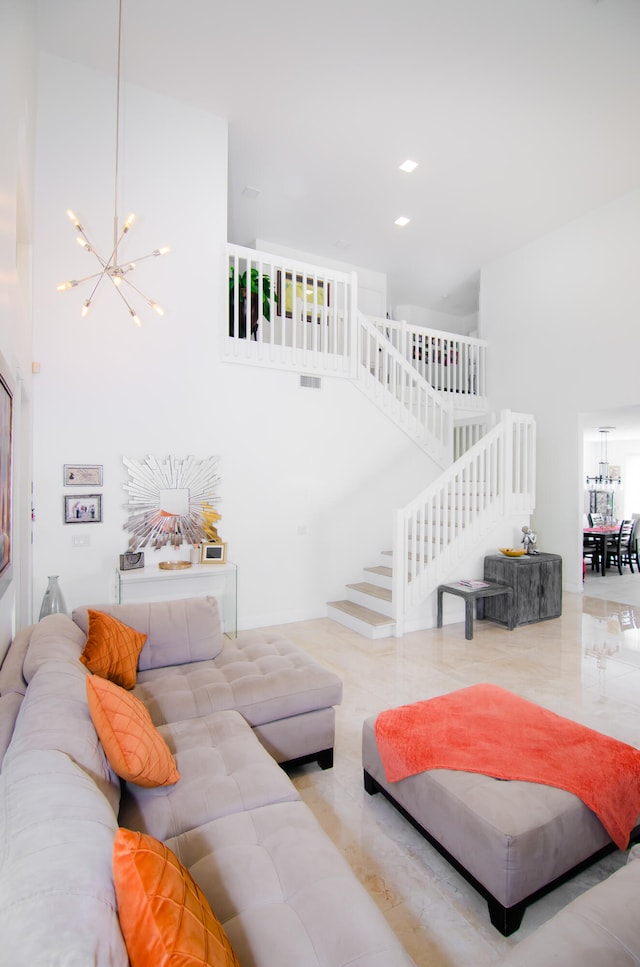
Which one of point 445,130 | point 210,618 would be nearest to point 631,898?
point 210,618

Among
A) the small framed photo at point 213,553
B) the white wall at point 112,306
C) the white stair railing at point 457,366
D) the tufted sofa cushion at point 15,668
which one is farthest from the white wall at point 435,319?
the tufted sofa cushion at point 15,668

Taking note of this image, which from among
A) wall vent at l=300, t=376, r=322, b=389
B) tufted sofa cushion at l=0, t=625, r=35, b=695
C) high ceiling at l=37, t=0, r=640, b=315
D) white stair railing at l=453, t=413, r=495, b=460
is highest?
high ceiling at l=37, t=0, r=640, b=315

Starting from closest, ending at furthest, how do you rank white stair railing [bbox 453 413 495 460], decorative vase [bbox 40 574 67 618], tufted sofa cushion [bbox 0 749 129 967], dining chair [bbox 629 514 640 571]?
tufted sofa cushion [bbox 0 749 129 967], decorative vase [bbox 40 574 67 618], white stair railing [bbox 453 413 495 460], dining chair [bbox 629 514 640 571]

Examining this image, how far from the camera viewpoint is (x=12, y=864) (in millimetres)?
793

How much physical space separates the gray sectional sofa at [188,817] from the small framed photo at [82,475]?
6.26ft

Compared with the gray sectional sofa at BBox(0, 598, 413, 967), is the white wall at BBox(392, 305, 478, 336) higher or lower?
higher

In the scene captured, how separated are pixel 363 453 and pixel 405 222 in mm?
3506

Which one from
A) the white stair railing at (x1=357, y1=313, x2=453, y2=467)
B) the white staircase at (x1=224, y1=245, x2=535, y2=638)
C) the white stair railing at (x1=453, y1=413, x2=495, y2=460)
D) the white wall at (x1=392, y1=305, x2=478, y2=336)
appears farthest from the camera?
the white wall at (x1=392, y1=305, x2=478, y2=336)

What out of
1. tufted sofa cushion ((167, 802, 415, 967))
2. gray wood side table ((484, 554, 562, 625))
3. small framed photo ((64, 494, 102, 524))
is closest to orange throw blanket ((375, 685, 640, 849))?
tufted sofa cushion ((167, 802, 415, 967))

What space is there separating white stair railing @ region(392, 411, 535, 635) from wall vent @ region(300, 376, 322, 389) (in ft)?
5.67

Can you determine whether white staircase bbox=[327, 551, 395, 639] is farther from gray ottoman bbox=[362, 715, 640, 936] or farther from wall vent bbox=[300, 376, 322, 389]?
gray ottoman bbox=[362, 715, 640, 936]

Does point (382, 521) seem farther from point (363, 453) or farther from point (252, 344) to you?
point (252, 344)

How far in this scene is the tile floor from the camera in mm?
1645

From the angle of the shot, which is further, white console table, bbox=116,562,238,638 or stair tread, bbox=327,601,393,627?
stair tread, bbox=327,601,393,627
